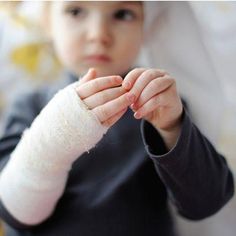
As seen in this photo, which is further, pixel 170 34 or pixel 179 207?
pixel 170 34

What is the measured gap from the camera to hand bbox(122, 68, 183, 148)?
0.45 metres

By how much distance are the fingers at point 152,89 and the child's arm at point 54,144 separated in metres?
0.01

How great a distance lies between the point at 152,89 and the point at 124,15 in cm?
22

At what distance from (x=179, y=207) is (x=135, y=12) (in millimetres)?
284

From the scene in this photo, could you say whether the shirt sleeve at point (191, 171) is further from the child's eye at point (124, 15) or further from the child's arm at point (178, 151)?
the child's eye at point (124, 15)

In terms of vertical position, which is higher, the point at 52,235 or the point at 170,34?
the point at 170,34

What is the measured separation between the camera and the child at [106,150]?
47cm

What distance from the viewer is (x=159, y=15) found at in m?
0.68

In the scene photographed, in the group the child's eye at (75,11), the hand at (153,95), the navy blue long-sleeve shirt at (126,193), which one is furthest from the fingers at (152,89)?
the child's eye at (75,11)

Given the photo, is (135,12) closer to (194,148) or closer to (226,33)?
(226,33)

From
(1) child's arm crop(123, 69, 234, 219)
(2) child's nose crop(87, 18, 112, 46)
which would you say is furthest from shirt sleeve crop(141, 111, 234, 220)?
(2) child's nose crop(87, 18, 112, 46)

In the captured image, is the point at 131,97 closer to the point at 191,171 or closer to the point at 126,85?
the point at 126,85

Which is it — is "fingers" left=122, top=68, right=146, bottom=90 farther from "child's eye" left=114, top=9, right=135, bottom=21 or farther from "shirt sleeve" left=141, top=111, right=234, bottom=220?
"child's eye" left=114, top=9, right=135, bottom=21

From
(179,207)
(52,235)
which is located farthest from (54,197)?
(179,207)
